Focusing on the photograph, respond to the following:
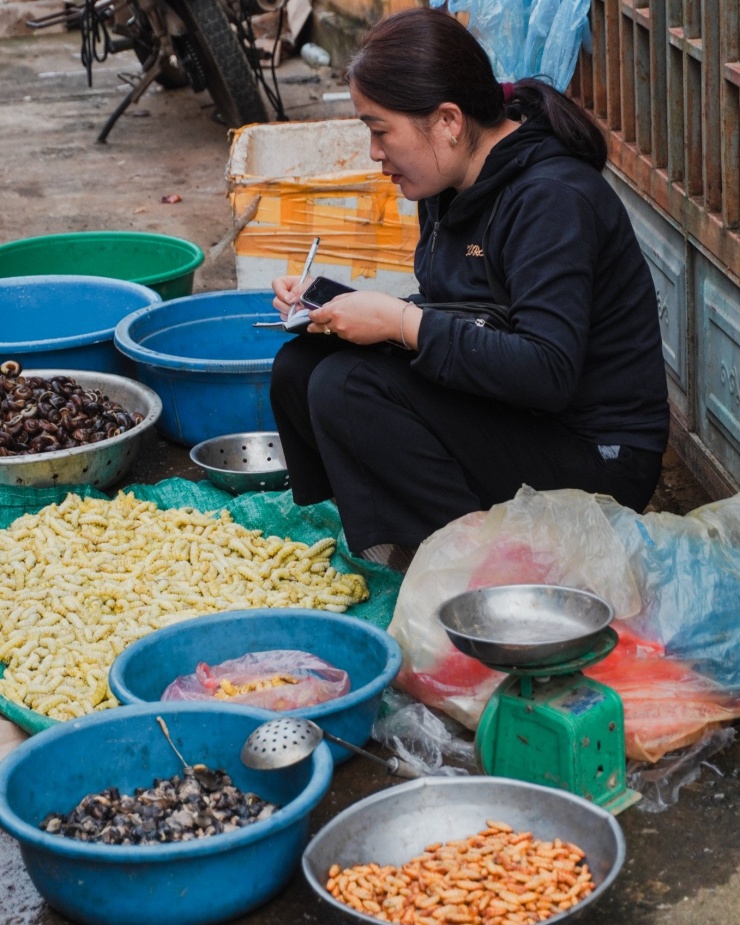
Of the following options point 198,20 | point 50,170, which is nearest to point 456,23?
point 198,20

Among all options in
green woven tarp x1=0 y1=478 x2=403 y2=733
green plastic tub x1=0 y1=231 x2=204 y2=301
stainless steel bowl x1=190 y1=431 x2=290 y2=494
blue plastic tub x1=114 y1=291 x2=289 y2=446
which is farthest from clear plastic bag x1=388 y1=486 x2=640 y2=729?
green plastic tub x1=0 y1=231 x2=204 y2=301

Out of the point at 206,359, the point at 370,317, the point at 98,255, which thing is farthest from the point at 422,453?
the point at 98,255

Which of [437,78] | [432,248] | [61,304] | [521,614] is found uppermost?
[437,78]


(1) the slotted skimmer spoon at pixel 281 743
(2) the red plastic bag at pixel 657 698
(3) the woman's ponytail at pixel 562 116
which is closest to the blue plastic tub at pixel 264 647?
(1) the slotted skimmer spoon at pixel 281 743

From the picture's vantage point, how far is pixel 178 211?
7520mm

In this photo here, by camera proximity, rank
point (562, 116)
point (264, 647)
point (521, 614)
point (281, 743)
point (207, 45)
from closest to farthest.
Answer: point (281, 743) < point (521, 614) < point (562, 116) < point (264, 647) < point (207, 45)

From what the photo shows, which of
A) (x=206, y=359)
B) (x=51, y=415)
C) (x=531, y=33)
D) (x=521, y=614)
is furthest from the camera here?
(x=531, y=33)

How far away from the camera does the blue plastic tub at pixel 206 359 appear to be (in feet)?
13.4

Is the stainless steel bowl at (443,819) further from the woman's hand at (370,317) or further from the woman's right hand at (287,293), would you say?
the woman's right hand at (287,293)

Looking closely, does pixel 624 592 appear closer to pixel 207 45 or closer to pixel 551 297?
pixel 551 297

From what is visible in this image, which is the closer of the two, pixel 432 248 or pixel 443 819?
pixel 443 819

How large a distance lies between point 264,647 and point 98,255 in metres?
3.30

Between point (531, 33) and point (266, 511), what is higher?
point (531, 33)

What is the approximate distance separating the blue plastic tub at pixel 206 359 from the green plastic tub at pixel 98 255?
0.81 m
